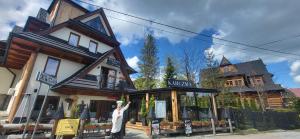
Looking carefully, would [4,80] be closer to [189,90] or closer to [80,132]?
[80,132]

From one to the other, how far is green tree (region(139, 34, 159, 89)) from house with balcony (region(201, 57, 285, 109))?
12.4 m

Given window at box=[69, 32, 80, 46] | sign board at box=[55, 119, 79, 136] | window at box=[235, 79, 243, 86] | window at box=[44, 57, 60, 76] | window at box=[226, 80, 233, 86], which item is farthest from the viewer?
window at box=[226, 80, 233, 86]

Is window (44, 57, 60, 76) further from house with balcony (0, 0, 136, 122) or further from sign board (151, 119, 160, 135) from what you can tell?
sign board (151, 119, 160, 135)

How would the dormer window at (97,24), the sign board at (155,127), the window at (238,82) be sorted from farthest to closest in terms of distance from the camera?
the window at (238,82) → the dormer window at (97,24) → the sign board at (155,127)

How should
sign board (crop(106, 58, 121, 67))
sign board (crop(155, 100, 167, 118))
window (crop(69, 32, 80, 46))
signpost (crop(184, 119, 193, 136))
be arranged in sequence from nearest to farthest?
signpost (crop(184, 119, 193, 136)), sign board (crop(155, 100, 167, 118)), window (crop(69, 32, 80, 46)), sign board (crop(106, 58, 121, 67))

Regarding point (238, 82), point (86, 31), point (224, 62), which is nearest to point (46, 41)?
point (86, 31)

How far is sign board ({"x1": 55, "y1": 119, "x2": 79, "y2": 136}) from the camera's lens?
26.4 ft

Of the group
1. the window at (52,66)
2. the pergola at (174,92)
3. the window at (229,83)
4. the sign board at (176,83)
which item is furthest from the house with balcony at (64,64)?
the window at (229,83)

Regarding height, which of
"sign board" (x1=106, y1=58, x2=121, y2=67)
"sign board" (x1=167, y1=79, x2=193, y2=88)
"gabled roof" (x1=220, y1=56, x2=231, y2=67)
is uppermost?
"gabled roof" (x1=220, y1=56, x2=231, y2=67)

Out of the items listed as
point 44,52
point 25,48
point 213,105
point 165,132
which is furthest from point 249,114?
point 25,48

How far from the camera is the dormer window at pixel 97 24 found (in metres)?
19.1

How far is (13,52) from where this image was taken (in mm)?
14102

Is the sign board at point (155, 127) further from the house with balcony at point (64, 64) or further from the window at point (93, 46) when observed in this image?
the window at point (93, 46)

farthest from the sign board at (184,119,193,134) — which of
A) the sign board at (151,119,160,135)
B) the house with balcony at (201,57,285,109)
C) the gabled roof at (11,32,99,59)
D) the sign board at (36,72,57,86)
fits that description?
the house with balcony at (201,57,285,109)
